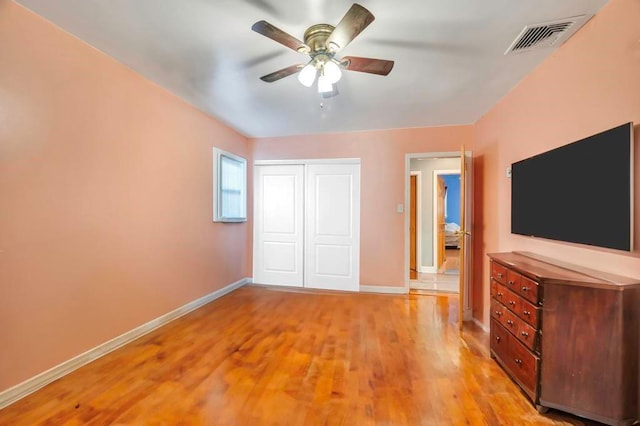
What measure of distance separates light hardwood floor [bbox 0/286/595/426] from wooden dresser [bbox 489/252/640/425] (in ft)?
0.69

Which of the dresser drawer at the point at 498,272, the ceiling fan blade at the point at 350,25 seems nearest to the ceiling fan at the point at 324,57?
the ceiling fan blade at the point at 350,25

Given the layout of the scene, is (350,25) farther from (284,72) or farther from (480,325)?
(480,325)

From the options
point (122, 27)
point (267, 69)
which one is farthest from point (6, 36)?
point (267, 69)

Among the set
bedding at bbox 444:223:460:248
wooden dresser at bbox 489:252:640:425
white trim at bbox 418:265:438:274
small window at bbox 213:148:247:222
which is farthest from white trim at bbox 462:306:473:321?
bedding at bbox 444:223:460:248

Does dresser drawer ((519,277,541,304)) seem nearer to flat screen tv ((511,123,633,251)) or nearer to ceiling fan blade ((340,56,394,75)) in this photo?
flat screen tv ((511,123,633,251))

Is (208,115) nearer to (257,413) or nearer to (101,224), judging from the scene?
(101,224)

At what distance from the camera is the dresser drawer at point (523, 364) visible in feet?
5.65

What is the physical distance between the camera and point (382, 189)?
4.26 meters

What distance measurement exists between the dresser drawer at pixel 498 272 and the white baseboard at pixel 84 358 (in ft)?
11.1

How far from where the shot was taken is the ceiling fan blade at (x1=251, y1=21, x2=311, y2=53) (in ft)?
5.00

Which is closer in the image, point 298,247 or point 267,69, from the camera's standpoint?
point 267,69

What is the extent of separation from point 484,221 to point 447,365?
5.85 feet

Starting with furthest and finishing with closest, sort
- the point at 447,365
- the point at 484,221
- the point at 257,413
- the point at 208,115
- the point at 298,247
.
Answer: the point at 298,247 < the point at 208,115 < the point at 484,221 < the point at 447,365 < the point at 257,413

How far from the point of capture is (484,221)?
10.6 feet
